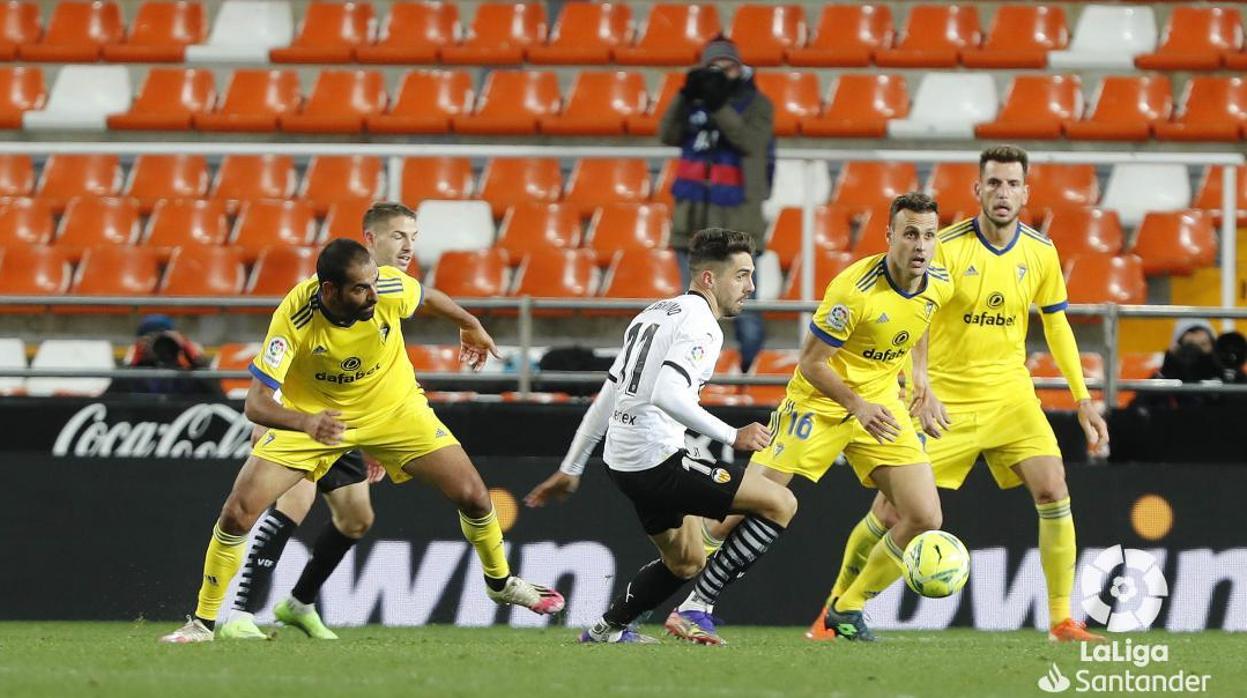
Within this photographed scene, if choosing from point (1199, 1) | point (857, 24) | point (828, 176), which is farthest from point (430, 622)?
point (1199, 1)

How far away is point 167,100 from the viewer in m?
17.0

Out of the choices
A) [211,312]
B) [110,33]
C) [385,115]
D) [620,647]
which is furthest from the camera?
[110,33]

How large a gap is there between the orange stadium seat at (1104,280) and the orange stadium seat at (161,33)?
879 centimetres

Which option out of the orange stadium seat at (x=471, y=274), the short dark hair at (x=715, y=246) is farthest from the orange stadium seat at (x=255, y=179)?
the short dark hair at (x=715, y=246)

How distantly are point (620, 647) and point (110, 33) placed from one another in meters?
12.1

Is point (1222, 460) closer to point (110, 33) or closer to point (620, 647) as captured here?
point (620, 647)

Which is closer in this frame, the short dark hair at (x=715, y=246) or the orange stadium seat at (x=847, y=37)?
the short dark hair at (x=715, y=246)

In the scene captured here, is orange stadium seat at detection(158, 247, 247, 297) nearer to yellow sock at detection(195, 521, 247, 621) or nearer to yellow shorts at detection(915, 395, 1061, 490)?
yellow sock at detection(195, 521, 247, 621)

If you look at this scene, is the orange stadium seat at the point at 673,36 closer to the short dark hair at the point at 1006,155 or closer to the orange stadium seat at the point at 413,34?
the orange stadium seat at the point at 413,34

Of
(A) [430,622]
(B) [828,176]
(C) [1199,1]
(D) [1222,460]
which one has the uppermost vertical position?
(C) [1199,1]

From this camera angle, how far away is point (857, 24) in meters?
17.6

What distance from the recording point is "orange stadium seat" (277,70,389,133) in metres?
16.6

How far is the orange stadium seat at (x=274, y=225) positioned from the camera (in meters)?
14.4

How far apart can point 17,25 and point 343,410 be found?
11528 mm
